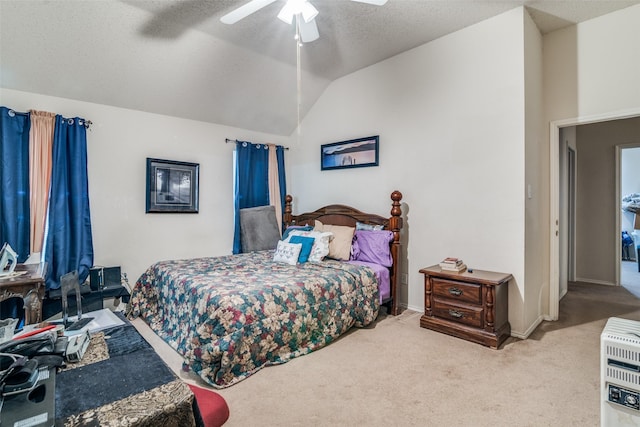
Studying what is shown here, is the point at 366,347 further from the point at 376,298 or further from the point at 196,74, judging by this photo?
the point at 196,74

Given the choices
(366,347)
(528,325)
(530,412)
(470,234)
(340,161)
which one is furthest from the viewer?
(340,161)

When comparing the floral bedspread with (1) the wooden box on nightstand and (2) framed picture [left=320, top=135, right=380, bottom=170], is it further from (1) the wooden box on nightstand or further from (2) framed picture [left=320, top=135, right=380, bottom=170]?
(2) framed picture [left=320, top=135, right=380, bottom=170]

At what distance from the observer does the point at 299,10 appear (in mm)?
2217

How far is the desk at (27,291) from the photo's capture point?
7.83ft

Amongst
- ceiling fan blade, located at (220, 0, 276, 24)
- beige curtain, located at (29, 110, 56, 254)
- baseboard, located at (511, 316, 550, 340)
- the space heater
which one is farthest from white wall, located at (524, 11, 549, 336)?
beige curtain, located at (29, 110, 56, 254)

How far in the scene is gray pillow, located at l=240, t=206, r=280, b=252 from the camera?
4.50 m

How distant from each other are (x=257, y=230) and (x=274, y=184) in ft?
2.71

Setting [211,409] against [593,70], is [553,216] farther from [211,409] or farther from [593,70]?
[211,409]

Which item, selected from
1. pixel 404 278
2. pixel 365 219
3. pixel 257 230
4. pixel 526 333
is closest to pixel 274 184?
pixel 257 230

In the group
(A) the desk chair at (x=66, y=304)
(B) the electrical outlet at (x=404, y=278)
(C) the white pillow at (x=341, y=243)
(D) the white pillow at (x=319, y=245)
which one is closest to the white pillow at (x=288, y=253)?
(D) the white pillow at (x=319, y=245)

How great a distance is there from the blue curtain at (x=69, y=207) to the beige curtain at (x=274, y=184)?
90.6 inches

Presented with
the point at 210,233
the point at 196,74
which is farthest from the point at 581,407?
the point at 196,74

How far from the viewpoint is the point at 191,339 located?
219 cm

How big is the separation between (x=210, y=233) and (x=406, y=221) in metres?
2.63
